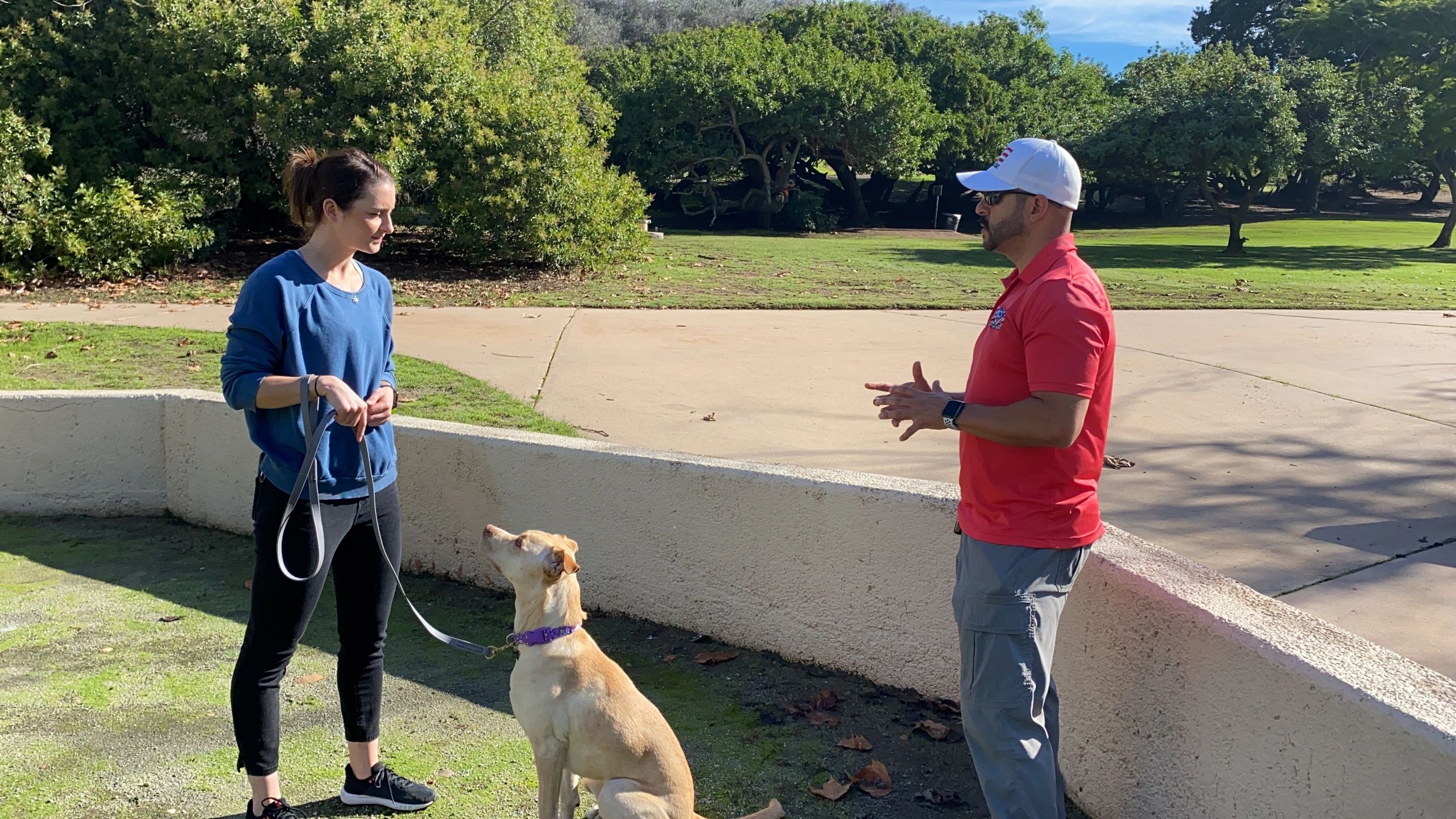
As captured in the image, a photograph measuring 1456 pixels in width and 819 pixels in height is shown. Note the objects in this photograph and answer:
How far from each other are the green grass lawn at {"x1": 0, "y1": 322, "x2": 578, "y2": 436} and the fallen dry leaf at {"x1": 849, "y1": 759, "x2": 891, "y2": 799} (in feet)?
A: 11.7

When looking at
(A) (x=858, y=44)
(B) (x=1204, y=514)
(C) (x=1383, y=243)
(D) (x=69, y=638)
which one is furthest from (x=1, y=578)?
(A) (x=858, y=44)

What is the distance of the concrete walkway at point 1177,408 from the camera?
5.46 m

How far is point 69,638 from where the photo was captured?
15.3 feet

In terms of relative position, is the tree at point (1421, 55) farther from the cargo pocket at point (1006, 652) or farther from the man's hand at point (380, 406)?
the man's hand at point (380, 406)

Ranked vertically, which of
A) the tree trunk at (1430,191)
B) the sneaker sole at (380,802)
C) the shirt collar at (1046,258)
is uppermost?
the tree trunk at (1430,191)

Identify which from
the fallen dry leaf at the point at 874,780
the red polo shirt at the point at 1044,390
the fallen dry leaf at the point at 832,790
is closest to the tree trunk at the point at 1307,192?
the fallen dry leaf at the point at 874,780

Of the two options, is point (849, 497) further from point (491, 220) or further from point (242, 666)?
point (491, 220)

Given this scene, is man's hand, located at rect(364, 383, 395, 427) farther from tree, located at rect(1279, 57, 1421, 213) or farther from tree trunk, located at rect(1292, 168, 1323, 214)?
tree trunk, located at rect(1292, 168, 1323, 214)

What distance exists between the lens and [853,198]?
3569cm

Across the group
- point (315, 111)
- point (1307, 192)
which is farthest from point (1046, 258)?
point (1307, 192)

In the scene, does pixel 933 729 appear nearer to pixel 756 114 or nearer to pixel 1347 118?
pixel 1347 118

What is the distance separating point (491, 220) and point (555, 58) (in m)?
6.62

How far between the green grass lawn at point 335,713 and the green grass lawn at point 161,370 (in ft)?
6.63

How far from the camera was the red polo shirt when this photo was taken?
103 inches
